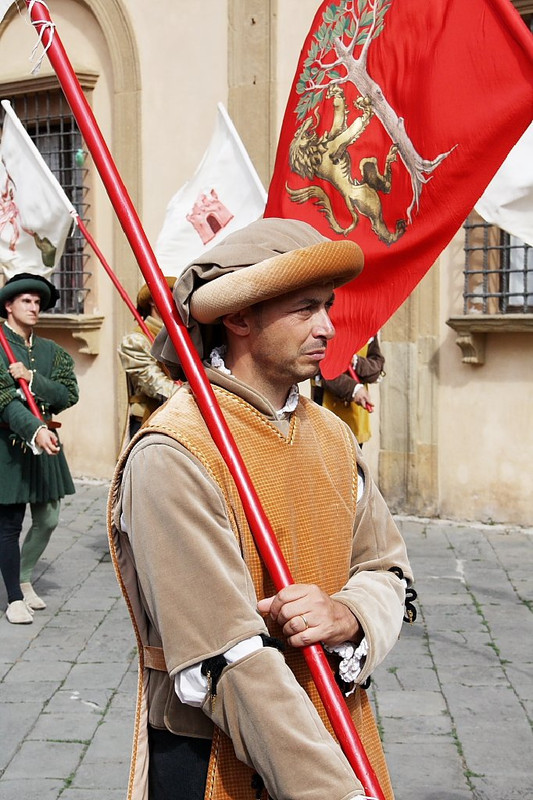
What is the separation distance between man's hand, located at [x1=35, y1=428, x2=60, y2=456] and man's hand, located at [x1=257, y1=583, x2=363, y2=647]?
4.00m

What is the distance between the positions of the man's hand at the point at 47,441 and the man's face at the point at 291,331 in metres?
3.82

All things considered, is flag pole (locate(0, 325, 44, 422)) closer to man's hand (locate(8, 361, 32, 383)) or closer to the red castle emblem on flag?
man's hand (locate(8, 361, 32, 383))

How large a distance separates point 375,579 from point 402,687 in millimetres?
2957

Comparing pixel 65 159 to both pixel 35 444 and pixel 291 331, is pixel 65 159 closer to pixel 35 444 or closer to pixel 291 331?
pixel 35 444

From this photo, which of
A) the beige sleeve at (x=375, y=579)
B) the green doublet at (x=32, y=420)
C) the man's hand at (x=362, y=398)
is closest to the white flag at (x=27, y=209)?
the green doublet at (x=32, y=420)

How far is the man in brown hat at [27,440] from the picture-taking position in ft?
20.0

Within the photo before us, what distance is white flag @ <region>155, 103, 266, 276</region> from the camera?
6.33m

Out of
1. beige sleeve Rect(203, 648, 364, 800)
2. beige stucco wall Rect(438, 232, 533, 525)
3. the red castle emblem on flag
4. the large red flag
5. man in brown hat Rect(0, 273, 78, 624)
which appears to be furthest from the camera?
beige stucco wall Rect(438, 232, 533, 525)

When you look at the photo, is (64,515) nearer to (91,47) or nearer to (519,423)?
(519,423)

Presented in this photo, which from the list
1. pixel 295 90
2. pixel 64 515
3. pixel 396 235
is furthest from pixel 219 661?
pixel 64 515

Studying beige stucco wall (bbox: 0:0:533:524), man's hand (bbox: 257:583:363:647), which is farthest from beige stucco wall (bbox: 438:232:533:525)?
man's hand (bbox: 257:583:363:647)

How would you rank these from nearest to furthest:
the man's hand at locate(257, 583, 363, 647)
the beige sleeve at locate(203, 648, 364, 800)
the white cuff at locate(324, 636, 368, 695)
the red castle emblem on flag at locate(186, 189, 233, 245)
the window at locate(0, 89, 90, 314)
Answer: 1. the beige sleeve at locate(203, 648, 364, 800)
2. the man's hand at locate(257, 583, 363, 647)
3. the white cuff at locate(324, 636, 368, 695)
4. the red castle emblem on flag at locate(186, 189, 233, 245)
5. the window at locate(0, 89, 90, 314)

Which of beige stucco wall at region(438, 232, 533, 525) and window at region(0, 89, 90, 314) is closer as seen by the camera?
beige stucco wall at region(438, 232, 533, 525)

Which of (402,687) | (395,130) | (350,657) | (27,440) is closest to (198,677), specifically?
(350,657)
